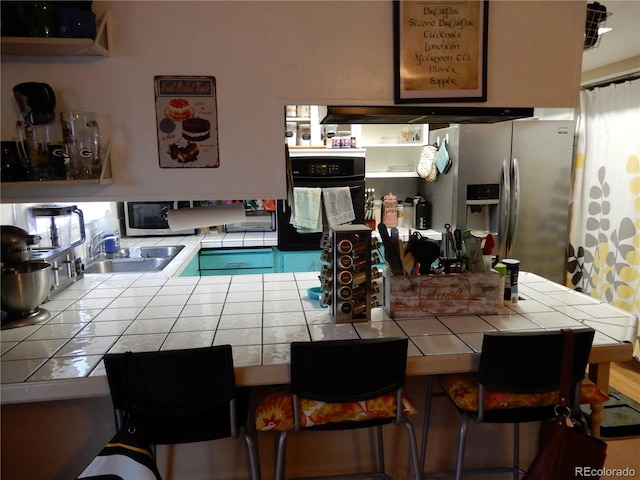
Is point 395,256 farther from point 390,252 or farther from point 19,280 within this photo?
point 19,280

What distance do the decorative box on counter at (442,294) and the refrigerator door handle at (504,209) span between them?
6.53ft

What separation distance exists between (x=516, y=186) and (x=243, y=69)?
102 inches

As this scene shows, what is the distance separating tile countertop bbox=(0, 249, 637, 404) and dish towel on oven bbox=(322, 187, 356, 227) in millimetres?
1427

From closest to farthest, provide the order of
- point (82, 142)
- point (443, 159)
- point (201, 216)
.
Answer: point (82, 142)
point (201, 216)
point (443, 159)

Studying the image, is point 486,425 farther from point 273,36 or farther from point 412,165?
point 412,165

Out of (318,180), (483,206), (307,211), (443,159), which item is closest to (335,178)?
(318,180)

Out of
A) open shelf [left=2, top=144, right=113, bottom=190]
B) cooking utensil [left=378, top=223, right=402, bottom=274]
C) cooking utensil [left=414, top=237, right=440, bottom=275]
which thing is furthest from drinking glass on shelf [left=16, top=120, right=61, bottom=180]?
cooking utensil [left=414, top=237, right=440, bottom=275]

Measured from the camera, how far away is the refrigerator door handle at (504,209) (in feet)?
11.4

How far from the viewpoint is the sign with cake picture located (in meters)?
1.56

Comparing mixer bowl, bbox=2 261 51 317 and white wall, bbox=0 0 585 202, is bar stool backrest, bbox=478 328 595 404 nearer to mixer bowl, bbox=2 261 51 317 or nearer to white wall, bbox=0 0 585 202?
white wall, bbox=0 0 585 202

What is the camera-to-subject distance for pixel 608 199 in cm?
359

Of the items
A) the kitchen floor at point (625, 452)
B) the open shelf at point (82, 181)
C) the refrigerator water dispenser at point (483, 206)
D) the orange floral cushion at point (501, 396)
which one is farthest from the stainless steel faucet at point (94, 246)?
the kitchen floor at point (625, 452)

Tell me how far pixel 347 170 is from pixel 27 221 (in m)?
2.14

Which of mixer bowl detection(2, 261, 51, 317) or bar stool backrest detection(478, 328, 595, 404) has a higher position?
mixer bowl detection(2, 261, 51, 317)
